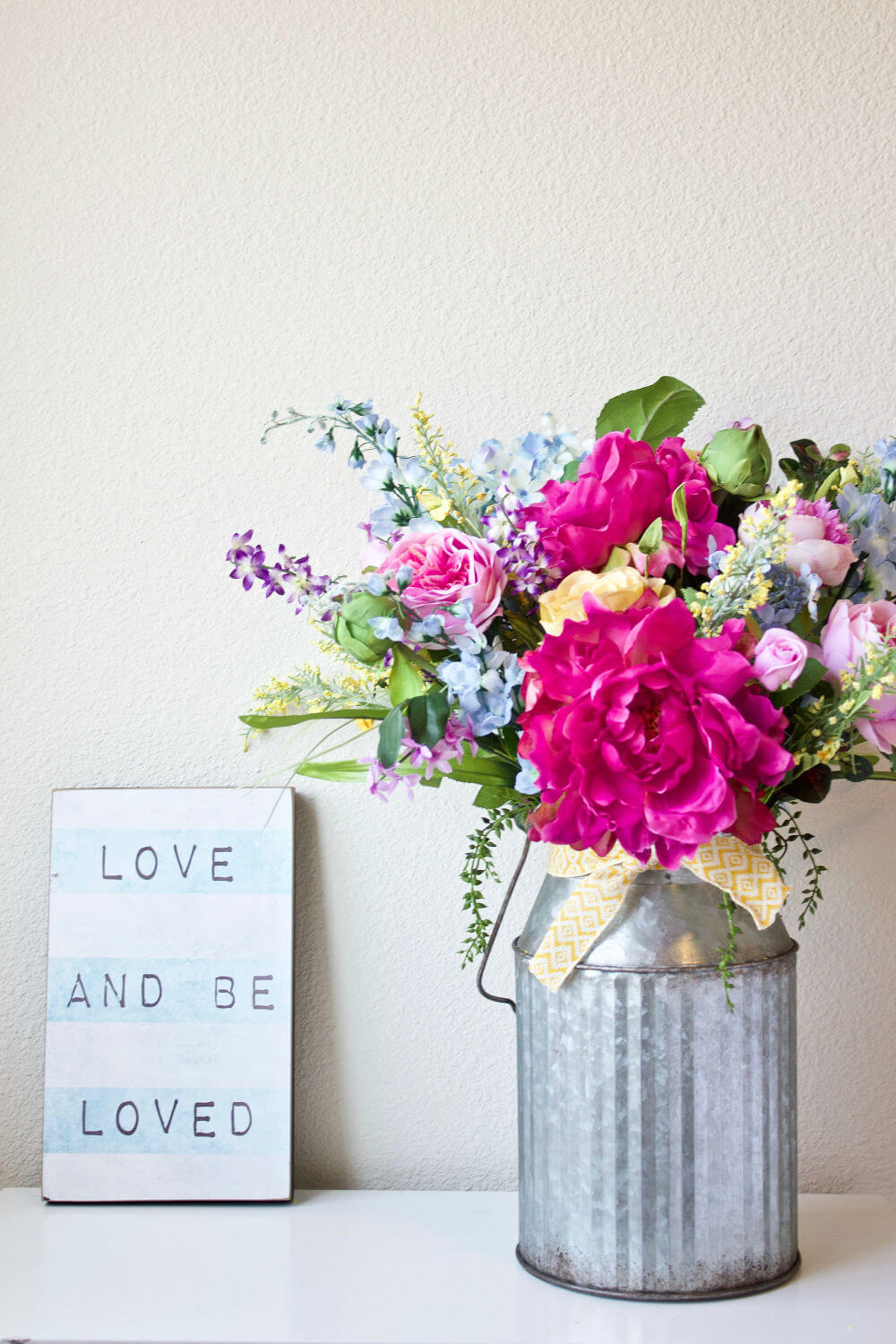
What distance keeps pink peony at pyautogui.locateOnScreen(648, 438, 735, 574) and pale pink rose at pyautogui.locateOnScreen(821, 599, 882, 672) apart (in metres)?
0.08

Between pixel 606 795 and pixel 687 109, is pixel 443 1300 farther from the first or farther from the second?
pixel 687 109

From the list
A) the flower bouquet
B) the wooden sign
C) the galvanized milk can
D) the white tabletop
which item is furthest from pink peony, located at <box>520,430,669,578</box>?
the white tabletop

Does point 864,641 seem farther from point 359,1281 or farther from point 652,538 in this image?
point 359,1281

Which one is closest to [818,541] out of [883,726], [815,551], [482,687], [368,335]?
[815,551]

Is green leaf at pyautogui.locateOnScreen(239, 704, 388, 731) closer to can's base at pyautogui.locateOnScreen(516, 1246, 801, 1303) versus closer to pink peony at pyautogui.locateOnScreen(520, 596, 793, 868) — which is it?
pink peony at pyautogui.locateOnScreen(520, 596, 793, 868)

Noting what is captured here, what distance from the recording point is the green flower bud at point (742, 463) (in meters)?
0.76

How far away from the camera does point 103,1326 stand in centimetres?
74

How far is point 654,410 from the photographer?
0.83m

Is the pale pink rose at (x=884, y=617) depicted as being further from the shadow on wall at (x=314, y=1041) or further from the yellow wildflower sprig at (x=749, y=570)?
the shadow on wall at (x=314, y=1041)

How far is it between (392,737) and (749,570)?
0.23 metres

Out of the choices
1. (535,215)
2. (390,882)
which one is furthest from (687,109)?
(390,882)

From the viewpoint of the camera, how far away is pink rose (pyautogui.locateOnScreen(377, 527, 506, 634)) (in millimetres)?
689

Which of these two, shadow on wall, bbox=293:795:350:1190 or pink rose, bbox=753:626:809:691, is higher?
pink rose, bbox=753:626:809:691

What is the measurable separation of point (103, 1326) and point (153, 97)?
39.8 inches
